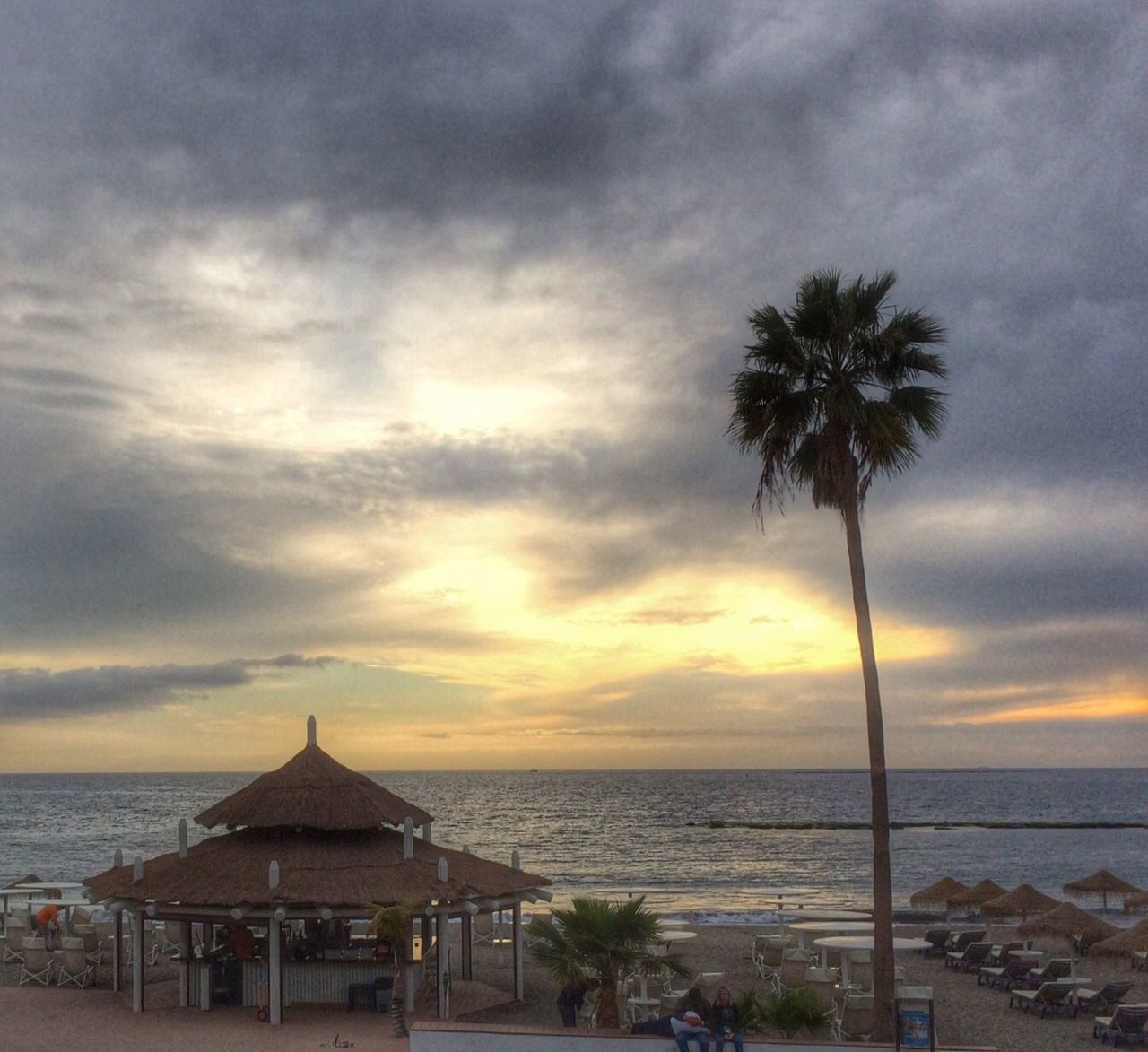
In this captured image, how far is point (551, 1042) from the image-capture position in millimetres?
14750

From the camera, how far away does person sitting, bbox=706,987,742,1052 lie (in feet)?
47.0

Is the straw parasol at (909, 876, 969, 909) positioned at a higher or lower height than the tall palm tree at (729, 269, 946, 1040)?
lower

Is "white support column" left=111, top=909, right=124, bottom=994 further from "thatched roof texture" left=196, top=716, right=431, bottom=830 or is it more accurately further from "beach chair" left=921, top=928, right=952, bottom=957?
"beach chair" left=921, top=928, right=952, bottom=957

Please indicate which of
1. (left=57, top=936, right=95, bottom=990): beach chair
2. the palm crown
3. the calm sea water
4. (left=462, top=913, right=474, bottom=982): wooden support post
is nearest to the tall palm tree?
the palm crown

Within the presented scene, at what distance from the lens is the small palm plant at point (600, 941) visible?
52.6ft

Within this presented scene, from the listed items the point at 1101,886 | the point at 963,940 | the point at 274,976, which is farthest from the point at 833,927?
the point at 1101,886

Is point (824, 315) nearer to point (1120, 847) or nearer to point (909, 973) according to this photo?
point (909, 973)

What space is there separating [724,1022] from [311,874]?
25.2ft

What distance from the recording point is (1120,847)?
8700cm

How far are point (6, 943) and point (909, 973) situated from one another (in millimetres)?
20258

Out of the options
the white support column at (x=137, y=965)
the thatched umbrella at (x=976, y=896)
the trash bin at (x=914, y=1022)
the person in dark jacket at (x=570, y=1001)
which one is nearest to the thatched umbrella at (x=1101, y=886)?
the thatched umbrella at (x=976, y=896)

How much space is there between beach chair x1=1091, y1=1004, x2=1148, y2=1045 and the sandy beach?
37 cm

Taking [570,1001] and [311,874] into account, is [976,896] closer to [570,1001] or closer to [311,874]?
[570,1001]

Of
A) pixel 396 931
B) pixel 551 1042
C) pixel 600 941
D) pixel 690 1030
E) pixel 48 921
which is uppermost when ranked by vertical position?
pixel 600 941
